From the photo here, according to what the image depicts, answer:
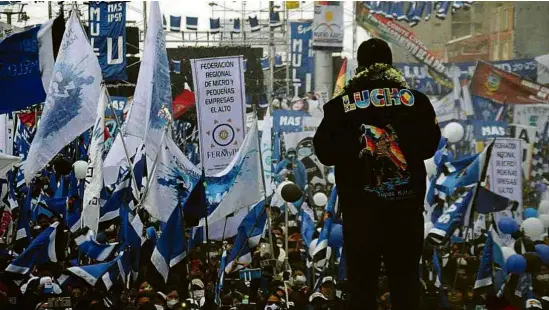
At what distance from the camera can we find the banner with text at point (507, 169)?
48.9ft

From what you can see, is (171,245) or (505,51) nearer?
(171,245)

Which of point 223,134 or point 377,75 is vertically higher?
point 377,75

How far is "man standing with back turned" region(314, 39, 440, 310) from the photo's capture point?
443cm

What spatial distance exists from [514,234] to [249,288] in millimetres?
3910

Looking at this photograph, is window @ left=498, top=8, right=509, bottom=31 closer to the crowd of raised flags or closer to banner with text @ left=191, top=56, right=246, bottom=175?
the crowd of raised flags

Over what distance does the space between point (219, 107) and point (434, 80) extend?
88.3 feet

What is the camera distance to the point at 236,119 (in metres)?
12.7

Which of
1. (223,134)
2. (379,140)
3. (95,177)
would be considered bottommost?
(95,177)

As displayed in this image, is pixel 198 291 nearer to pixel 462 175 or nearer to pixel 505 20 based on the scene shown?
pixel 462 175

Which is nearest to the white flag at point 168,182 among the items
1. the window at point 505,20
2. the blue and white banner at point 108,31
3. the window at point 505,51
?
the blue and white banner at point 108,31

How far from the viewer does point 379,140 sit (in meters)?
4.45

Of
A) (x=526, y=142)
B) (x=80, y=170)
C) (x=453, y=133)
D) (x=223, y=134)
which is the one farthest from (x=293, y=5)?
(x=223, y=134)

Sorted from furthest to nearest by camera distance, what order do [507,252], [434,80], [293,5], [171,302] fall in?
1. [293,5]
2. [434,80]
3. [507,252]
4. [171,302]

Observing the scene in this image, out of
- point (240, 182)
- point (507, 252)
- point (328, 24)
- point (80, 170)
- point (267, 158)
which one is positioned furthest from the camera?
point (328, 24)
